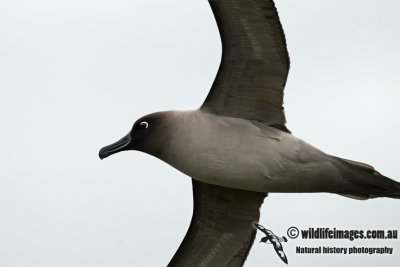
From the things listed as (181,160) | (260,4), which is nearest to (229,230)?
(181,160)

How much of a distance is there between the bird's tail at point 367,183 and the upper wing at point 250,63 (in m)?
1.31

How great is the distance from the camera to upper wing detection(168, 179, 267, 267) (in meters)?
16.7

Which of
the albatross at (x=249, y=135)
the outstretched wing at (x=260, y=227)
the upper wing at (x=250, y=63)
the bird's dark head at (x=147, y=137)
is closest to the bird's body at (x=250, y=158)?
the albatross at (x=249, y=135)

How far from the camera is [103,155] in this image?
15.8 metres

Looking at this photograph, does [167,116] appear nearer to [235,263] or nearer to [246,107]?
[246,107]

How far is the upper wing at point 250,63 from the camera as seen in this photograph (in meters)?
14.5

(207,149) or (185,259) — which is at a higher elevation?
(207,149)

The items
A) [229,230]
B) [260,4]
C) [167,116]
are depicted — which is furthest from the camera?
[229,230]

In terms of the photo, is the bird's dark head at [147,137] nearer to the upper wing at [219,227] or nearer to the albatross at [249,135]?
the albatross at [249,135]

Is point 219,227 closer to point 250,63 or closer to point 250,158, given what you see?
point 250,158

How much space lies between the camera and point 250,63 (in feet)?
49.3

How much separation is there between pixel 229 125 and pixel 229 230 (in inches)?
102

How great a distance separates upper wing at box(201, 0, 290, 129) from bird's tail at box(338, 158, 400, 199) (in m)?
1.31

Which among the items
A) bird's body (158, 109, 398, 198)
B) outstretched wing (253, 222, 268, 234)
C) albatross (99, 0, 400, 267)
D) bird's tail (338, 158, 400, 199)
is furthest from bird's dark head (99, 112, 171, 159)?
bird's tail (338, 158, 400, 199)
